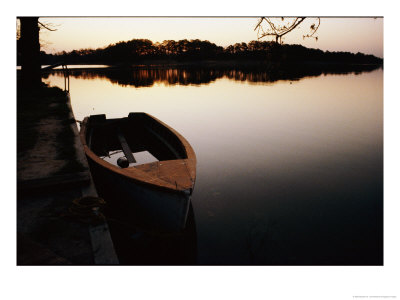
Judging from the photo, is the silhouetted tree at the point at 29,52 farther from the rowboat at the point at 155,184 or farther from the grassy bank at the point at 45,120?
the rowboat at the point at 155,184

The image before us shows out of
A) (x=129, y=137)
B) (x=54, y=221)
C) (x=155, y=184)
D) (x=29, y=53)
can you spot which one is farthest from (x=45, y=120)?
(x=29, y=53)

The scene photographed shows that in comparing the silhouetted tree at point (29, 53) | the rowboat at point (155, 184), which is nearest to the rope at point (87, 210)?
the rowboat at point (155, 184)

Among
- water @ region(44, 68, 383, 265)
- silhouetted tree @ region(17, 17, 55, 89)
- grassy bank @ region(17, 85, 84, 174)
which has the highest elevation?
Answer: silhouetted tree @ region(17, 17, 55, 89)

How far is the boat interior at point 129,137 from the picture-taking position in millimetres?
11258

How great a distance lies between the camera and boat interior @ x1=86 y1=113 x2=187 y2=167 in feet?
36.9

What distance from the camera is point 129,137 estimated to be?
1286 centimetres

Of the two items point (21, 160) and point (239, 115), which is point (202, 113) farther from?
point (21, 160)

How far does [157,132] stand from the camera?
11523 millimetres

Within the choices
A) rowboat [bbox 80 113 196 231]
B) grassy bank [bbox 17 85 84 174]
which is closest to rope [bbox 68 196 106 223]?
grassy bank [bbox 17 85 84 174]

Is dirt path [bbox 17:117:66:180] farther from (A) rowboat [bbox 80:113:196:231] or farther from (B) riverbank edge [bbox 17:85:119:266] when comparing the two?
(A) rowboat [bbox 80:113:196:231]

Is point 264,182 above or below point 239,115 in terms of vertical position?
below
